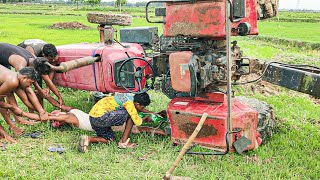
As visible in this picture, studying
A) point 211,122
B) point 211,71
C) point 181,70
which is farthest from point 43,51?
point 211,122

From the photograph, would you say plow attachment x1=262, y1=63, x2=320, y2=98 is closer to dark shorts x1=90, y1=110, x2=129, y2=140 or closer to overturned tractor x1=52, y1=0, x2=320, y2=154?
overturned tractor x1=52, y1=0, x2=320, y2=154

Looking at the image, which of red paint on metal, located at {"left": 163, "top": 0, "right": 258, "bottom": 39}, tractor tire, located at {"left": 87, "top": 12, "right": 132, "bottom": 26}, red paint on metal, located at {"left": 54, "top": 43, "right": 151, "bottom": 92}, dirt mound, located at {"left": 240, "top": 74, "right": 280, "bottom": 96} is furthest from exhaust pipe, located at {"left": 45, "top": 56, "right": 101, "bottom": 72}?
dirt mound, located at {"left": 240, "top": 74, "right": 280, "bottom": 96}

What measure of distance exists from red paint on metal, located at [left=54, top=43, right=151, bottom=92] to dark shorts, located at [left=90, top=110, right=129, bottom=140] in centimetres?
75

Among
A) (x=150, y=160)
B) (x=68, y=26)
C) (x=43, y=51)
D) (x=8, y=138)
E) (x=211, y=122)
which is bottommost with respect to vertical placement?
(x=150, y=160)

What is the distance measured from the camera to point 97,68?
19.4 ft

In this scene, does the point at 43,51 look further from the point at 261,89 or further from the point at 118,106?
the point at 261,89

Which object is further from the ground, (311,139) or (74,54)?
(74,54)

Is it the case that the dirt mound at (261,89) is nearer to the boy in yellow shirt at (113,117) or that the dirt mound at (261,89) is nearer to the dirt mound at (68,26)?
the boy in yellow shirt at (113,117)

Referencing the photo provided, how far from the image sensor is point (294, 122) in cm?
576

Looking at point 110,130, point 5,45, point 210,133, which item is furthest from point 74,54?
point 210,133

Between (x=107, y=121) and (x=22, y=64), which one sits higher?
(x=22, y=64)

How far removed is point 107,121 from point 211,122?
4.23 ft

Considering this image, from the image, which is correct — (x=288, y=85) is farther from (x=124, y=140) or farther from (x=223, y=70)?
(x=124, y=140)

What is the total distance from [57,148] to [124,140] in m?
0.81
